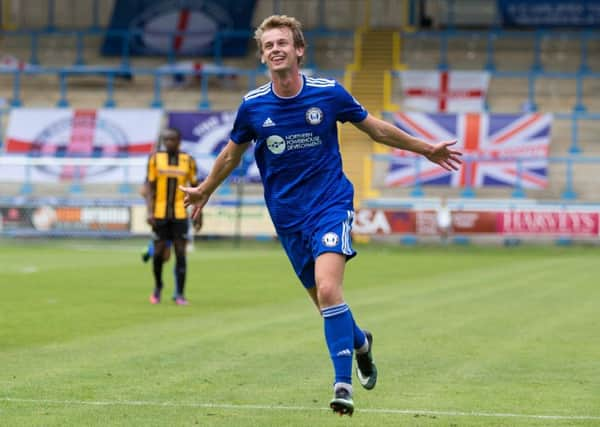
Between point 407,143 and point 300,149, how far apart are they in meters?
0.71

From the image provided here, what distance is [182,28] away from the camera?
154 feet

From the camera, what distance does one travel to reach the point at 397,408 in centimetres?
873

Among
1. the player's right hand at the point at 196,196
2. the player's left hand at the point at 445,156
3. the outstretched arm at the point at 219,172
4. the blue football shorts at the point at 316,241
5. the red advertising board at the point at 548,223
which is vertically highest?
the player's left hand at the point at 445,156

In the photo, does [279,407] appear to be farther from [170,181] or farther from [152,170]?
[152,170]

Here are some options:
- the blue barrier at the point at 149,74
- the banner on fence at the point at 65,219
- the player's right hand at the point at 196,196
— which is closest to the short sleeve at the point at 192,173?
the player's right hand at the point at 196,196

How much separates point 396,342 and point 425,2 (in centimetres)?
3488

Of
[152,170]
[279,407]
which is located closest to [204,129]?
[152,170]

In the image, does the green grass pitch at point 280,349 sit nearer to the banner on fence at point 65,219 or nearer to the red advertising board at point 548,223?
the banner on fence at point 65,219

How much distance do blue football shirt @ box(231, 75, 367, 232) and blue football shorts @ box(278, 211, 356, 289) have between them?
5 cm

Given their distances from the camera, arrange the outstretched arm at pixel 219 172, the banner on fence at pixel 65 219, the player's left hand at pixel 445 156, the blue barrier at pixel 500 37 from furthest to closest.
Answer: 1. the blue barrier at pixel 500 37
2. the banner on fence at pixel 65 219
3. the outstretched arm at pixel 219 172
4. the player's left hand at pixel 445 156

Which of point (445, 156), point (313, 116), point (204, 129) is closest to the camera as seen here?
point (313, 116)

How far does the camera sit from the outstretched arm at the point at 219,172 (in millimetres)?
8797

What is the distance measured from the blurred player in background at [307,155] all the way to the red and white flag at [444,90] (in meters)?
32.9

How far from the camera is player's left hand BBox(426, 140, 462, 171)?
867 centimetres
